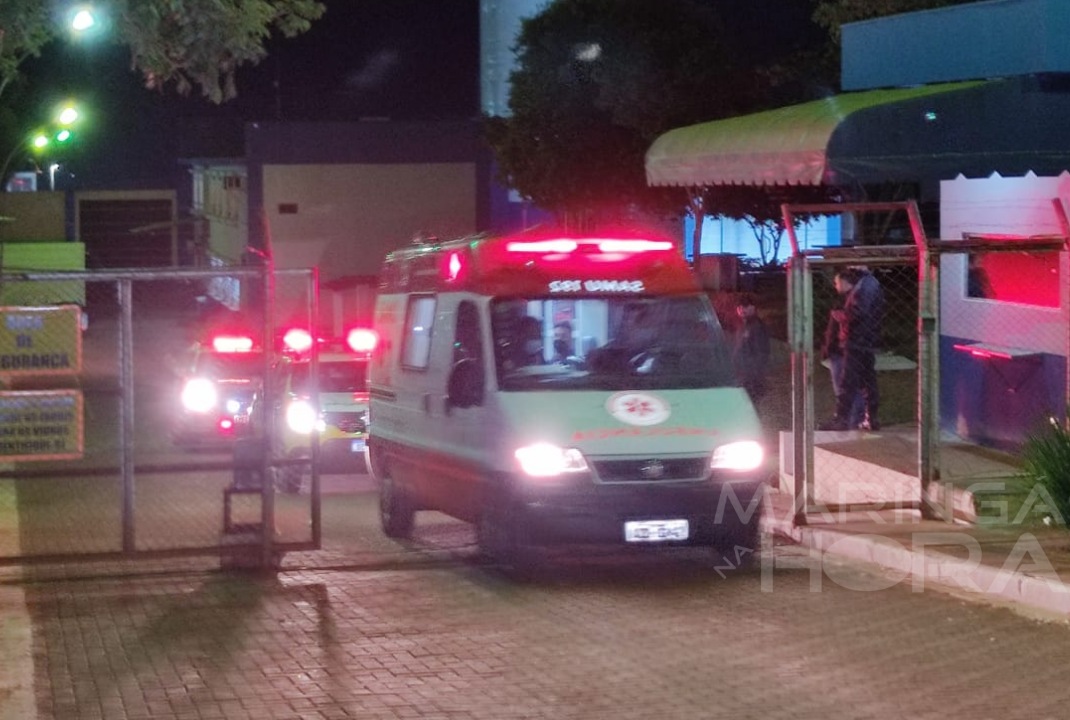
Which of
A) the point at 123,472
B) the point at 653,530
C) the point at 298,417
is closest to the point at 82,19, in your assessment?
the point at 298,417

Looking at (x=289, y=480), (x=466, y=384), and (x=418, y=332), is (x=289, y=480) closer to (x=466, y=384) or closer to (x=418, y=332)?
(x=418, y=332)

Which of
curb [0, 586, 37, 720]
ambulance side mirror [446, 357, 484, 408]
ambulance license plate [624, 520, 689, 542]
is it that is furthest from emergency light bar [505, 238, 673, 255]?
curb [0, 586, 37, 720]

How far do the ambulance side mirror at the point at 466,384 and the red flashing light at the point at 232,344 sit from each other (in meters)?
8.72

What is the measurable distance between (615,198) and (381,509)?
2507 cm

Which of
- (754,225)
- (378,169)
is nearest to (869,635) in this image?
(754,225)

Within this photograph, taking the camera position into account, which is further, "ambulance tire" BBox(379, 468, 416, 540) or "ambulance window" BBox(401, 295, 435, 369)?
"ambulance tire" BBox(379, 468, 416, 540)

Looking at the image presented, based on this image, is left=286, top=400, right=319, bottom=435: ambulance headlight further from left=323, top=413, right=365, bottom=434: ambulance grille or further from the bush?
the bush

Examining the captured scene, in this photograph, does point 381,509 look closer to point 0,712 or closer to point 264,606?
point 264,606

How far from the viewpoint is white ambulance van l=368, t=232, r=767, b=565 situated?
10.6m

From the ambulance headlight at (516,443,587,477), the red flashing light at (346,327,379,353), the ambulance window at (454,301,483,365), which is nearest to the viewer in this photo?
the ambulance headlight at (516,443,587,477)

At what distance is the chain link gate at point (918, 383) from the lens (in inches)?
473

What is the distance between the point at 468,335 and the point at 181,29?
5.80 metres

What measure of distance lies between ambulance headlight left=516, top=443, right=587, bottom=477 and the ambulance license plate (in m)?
0.50

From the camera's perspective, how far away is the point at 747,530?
36.2 ft
